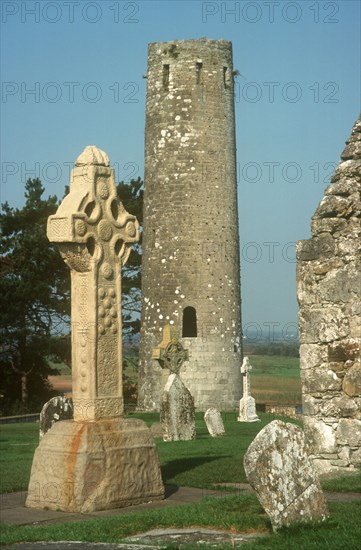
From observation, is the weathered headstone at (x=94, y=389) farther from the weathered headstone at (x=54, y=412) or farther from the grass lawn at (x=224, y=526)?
the weathered headstone at (x=54, y=412)

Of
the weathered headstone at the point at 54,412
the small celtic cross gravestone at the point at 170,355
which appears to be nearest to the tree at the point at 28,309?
the small celtic cross gravestone at the point at 170,355

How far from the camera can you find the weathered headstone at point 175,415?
1900 centimetres

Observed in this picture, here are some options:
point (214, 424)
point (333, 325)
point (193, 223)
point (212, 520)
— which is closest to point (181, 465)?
point (333, 325)

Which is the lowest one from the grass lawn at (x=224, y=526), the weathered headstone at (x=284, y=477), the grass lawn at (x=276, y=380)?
the grass lawn at (x=224, y=526)

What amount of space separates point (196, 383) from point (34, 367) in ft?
20.7

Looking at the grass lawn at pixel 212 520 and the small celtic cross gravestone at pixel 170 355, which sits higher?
the small celtic cross gravestone at pixel 170 355

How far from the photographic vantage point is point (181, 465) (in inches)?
547

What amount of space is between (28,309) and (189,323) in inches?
241

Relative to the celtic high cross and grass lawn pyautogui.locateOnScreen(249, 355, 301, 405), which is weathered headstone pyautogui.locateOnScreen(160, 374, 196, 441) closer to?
the celtic high cross

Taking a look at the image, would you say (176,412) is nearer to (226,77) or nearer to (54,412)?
(54,412)

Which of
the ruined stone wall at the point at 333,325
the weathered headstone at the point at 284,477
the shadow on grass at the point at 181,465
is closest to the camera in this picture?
the weathered headstone at the point at 284,477

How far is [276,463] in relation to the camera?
8.20 m

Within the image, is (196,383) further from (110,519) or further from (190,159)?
(110,519)

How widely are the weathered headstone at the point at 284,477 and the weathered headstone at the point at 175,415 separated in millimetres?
10672
